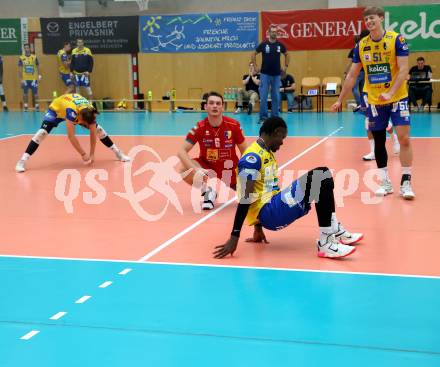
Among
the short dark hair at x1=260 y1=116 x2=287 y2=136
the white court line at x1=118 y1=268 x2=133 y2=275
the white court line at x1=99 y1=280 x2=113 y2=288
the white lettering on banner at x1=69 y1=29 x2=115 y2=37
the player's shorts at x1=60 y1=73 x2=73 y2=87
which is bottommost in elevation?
the white court line at x1=99 y1=280 x2=113 y2=288

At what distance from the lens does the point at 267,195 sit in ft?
18.0

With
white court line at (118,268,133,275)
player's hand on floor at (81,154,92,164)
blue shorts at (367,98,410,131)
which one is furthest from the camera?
player's hand on floor at (81,154,92,164)

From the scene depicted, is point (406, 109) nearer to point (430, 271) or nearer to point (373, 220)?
point (373, 220)

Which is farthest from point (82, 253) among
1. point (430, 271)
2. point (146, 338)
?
point (430, 271)

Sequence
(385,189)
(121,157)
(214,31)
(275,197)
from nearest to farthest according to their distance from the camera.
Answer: (275,197) → (385,189) → (121,157) → (214,31)

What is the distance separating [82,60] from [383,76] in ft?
52.7

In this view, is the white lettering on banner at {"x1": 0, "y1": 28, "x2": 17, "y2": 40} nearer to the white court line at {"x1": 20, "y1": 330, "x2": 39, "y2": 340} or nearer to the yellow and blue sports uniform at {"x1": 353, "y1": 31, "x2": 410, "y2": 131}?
the yellow and blue sports uniform at {"x1": 353, "y1": 31, "x2": 410, "y2": 131}

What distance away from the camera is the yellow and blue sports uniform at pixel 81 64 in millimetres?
21812

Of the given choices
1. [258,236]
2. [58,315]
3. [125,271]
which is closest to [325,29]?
[258,236]

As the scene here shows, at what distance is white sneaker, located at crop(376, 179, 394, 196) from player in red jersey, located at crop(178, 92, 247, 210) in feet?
5.58

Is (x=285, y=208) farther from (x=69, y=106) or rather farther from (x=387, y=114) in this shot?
(x=69, y=106)

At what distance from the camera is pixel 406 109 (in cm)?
738

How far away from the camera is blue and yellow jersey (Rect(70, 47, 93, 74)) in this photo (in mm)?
21812

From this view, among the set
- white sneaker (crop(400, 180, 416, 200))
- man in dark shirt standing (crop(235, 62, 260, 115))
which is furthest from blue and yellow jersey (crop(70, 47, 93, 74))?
white sneaker (crop(400, 180, 416, 200))
